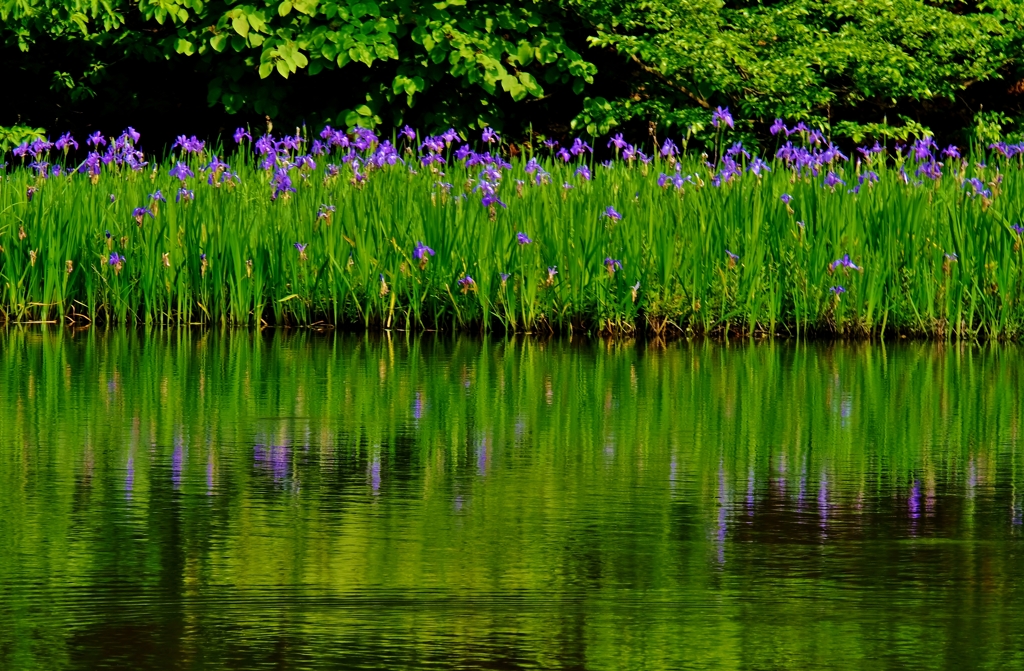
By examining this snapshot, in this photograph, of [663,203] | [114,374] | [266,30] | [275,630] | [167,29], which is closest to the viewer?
[275,630]

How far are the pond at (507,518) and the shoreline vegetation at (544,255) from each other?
5.75ft

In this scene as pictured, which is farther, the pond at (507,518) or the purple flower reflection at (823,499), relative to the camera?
the purple flower reflection at (823,499)

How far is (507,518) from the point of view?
4160 millimetres

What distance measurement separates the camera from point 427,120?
15.8 m

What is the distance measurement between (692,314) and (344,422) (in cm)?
362

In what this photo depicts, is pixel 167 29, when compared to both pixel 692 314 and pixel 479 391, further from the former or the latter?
pixel 479 391

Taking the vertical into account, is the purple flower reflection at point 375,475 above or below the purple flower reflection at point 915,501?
above

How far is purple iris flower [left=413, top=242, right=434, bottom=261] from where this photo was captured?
898cm

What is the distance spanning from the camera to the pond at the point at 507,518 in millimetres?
3143

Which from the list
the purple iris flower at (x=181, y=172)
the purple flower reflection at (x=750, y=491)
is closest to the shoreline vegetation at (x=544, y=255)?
the purple iris flower at (x=181, y=172)

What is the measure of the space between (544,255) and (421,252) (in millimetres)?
674

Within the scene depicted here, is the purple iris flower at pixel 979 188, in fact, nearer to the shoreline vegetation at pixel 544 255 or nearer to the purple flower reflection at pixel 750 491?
the shoreline vegetation at pixel 544 255

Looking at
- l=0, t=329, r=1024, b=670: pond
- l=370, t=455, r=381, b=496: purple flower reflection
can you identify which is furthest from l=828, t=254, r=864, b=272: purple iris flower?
l=370, t=455, r=381, b=496: purple flower reflection

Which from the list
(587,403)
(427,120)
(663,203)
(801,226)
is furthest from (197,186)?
(427,120)
